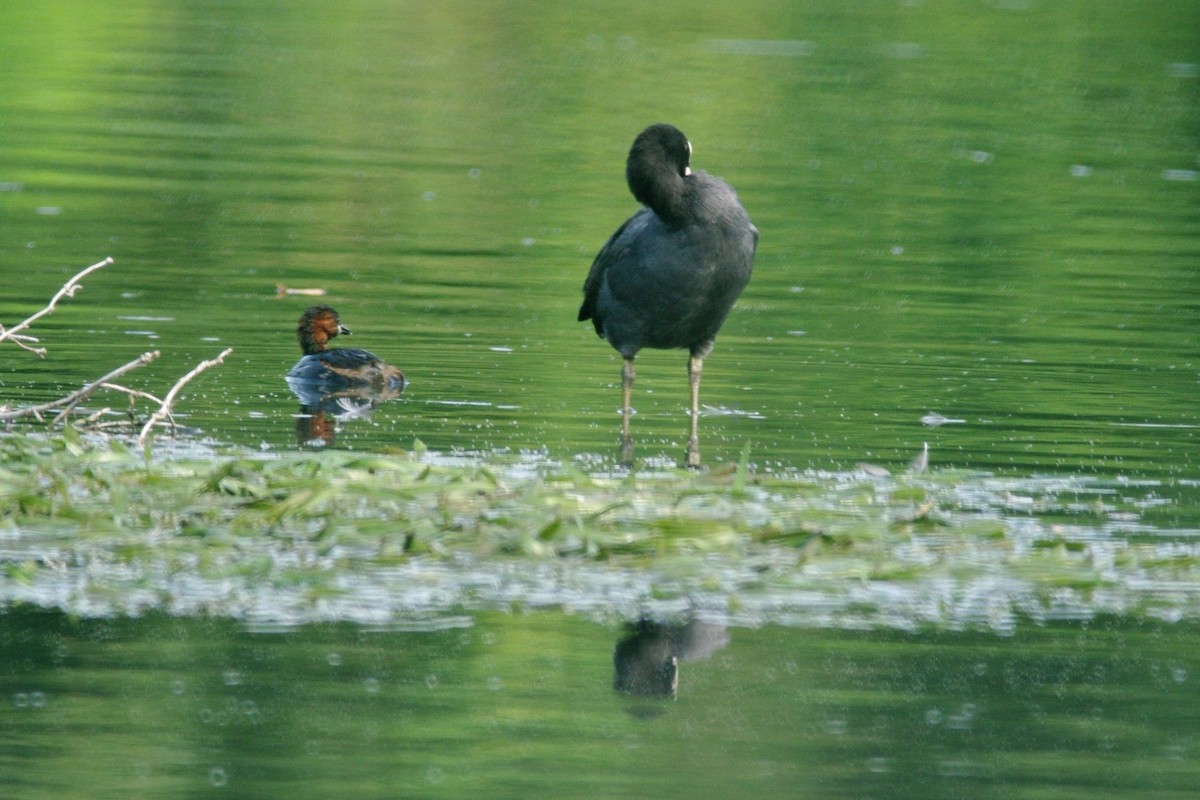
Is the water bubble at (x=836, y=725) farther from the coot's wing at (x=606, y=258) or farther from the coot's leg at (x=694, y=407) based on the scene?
the coot's wing at (x=606, y=258)

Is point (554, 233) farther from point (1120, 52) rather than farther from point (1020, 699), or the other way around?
point (1120, 52)

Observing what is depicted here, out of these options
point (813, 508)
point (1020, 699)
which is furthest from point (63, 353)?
point (1020, 699)

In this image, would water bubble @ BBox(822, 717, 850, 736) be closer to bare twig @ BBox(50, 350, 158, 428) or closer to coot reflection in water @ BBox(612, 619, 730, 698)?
coot reflection in water @ BBox(612, 619, 730, 698)

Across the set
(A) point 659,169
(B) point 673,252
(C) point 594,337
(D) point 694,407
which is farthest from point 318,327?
(A) point 659,169

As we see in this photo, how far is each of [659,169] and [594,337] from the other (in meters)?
4.25

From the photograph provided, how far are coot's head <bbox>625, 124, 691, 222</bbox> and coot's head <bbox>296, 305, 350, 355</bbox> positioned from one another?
306 cm

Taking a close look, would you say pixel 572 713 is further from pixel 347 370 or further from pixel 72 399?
pixel 347 370

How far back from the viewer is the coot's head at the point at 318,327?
13891 mm

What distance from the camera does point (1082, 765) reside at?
21.1ft

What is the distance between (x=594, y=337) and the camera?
15547mm

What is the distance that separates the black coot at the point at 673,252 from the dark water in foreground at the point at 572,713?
12.7ft

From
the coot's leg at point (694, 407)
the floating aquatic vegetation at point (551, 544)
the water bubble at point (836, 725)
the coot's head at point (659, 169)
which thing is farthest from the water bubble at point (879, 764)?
the coot's head at point (659, 169)

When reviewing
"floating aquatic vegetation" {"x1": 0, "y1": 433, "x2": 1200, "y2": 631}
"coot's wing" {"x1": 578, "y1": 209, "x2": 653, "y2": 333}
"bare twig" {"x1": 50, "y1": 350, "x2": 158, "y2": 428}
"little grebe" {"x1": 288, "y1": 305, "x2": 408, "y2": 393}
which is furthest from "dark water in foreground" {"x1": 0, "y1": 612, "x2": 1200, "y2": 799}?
"little grebe" {"x1": 288, "y1": 305, "x2": 408, "y2": 393}

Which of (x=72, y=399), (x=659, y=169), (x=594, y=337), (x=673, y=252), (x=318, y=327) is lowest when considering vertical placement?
(x=594, y=337)
